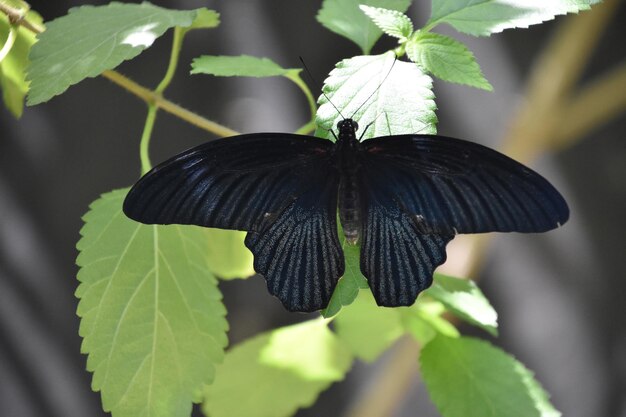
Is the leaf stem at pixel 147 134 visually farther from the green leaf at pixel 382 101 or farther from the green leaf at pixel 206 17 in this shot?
the green leaf at pixel 382 101

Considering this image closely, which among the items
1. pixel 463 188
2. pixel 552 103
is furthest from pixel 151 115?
pixel 552 103

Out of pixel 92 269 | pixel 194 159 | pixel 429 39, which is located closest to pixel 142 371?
pixel 92 269

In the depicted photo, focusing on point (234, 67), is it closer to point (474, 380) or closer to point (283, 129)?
point (474, 380)

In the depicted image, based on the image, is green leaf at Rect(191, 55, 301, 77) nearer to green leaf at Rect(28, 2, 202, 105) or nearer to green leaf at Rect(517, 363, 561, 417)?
green leaf at Rect(28, 2, 202, 105)

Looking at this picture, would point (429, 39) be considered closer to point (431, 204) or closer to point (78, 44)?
point (431, 204)

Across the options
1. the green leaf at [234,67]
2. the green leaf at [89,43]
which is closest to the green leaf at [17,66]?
the green leaf at [89,43]

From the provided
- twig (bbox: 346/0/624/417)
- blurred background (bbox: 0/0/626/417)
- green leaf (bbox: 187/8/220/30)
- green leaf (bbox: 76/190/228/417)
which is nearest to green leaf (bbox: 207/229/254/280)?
green leaf (bbox: 76/190/228/417)
